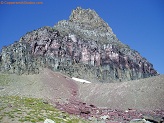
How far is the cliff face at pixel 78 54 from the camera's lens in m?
102

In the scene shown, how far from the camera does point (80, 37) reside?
129500 mm

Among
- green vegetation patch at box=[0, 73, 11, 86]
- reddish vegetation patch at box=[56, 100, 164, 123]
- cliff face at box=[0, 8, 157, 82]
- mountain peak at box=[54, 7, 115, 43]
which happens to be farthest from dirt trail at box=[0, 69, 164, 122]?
mountain peak at box=[54, 7, 115, 43]

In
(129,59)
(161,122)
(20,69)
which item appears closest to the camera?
(161,122)

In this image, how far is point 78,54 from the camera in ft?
398

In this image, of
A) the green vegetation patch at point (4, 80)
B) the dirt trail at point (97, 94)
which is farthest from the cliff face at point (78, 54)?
the dirt trail at point (97, 94)

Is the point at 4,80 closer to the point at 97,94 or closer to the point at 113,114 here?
the point at 97,94

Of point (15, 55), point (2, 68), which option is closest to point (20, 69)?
point (2, 68)

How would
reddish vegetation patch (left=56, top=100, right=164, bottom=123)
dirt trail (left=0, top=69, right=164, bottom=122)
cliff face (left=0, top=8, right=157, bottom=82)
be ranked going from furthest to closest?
cliff face (left=0, top=8, right=157, bottom=82) < dirt trail (left=0, top=69, right=164, bottom=122) < reddish vegetation patch (left=56, top=100, right=164, bottom=123)

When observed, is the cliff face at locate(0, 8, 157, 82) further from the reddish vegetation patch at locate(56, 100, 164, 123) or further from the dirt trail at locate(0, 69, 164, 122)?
the reddish vegetation patch at locate(56, 100, 164, 123)

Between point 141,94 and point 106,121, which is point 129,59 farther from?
point 106,121

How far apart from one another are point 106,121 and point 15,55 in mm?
74154

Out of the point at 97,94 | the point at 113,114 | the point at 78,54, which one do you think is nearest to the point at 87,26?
the point at 78,54

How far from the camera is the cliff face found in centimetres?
10157

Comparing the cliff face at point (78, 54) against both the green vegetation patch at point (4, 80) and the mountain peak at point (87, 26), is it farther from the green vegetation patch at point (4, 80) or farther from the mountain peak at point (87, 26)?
the green vegetation patch at point (4, 80)
